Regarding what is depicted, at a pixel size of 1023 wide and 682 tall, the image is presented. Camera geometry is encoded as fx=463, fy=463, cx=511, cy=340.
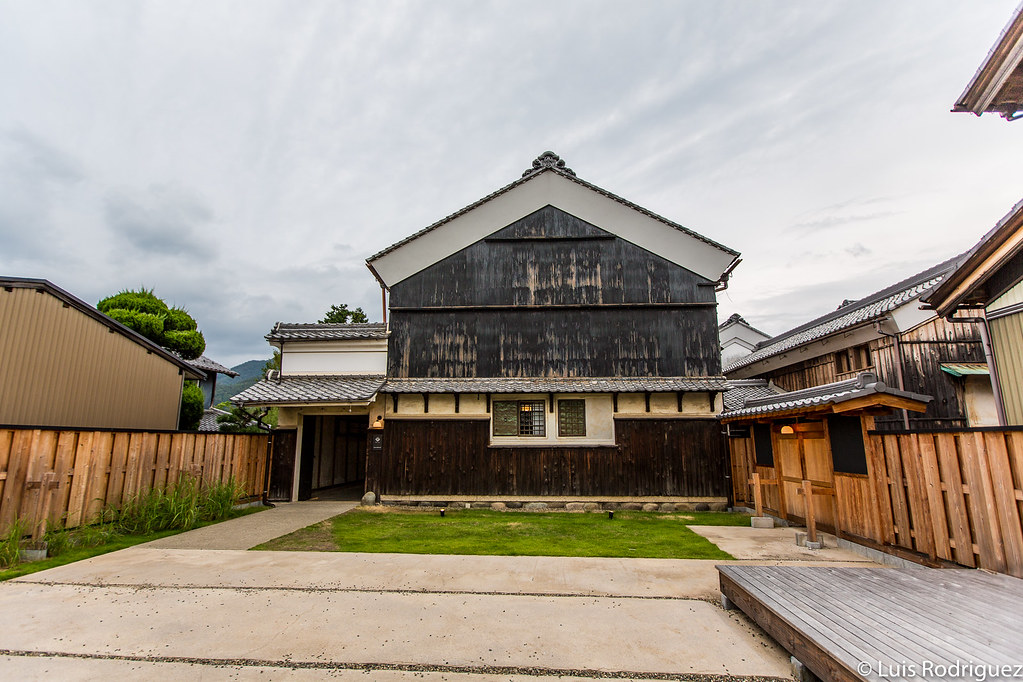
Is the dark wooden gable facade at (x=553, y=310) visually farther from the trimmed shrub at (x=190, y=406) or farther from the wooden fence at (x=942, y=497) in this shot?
the trimmed shrub at (x=190, y=406)

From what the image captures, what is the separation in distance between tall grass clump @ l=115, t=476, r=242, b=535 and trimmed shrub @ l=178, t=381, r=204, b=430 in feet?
22.3

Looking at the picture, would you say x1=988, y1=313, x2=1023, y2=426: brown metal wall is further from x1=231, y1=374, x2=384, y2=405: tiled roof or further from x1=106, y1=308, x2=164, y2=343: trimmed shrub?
x1=106, y1=308, x2=164, y2=343: trimmed shrub

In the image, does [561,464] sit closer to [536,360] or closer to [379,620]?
[536,360]

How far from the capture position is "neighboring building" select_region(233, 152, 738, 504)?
1152 centimetres

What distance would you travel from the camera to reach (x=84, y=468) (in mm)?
7262

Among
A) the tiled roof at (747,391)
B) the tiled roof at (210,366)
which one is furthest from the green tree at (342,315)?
the tiled roof at (747,391)

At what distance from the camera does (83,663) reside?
345cm

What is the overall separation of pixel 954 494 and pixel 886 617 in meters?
2.56

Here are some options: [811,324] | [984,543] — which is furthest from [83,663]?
[811,324]

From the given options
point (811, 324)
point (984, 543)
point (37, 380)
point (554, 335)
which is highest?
point (811, 324)

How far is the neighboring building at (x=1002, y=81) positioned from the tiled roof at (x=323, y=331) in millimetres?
11542

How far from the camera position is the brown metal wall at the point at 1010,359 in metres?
6.93

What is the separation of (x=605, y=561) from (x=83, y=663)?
17.8 ft

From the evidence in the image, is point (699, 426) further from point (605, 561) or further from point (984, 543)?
point (984, 543)
